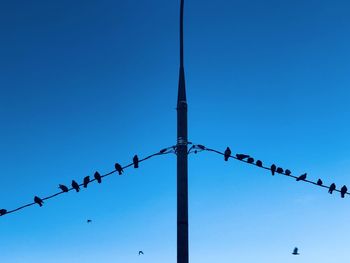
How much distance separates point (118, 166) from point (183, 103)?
12.9ft

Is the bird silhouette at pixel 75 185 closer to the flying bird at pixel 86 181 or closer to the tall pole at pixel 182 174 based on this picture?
the flying bird at pixel 86 181

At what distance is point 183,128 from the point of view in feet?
27.3

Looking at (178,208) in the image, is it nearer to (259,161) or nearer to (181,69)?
(181,69)

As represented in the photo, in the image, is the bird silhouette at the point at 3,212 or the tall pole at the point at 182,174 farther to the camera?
the bird silhouette at the point at 3,212

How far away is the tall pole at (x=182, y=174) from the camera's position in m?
7.43

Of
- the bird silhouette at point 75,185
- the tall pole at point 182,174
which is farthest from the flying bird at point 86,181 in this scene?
the tall pole at point 182,174

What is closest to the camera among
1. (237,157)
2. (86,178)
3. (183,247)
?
(183,247)

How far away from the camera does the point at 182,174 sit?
7898mm

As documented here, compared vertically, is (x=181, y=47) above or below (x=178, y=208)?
above

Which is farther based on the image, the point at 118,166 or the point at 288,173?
the point at 288,173

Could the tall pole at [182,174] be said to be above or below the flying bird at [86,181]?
below

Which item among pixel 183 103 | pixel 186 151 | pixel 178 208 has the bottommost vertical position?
pixel 178 208

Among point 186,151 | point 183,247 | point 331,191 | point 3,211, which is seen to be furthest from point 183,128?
point 331,191

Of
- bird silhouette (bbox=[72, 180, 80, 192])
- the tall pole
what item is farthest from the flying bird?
the tall pole
